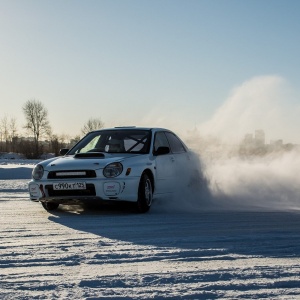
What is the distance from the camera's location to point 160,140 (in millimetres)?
9625

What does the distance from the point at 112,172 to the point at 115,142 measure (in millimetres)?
1295

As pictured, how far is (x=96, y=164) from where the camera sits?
26.8ft

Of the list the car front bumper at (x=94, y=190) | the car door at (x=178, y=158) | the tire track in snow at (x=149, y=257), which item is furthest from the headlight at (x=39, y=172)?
the car door at (x=178, y=158)

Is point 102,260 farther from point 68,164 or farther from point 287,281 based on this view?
point 68,164

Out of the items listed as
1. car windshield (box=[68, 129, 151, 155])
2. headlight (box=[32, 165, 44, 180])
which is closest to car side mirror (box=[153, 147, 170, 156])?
car windshield (box=[68, 129, 151, 155])

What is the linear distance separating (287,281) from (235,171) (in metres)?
8.50

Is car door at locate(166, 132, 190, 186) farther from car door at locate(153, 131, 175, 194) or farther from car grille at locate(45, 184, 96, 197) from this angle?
car grille at locate(45, 184, 96, 197)

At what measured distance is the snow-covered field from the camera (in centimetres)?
363

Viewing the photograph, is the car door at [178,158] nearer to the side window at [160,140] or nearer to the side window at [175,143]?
the side window at [175,143]

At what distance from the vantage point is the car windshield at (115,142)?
9.10 metres

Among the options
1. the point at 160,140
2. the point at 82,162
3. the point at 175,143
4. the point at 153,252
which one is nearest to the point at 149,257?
the point at 153,252

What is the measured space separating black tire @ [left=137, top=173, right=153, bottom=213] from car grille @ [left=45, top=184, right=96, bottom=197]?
77 centimetres

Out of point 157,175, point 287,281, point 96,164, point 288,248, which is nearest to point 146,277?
point 287,281

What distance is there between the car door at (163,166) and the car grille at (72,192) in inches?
53.1
